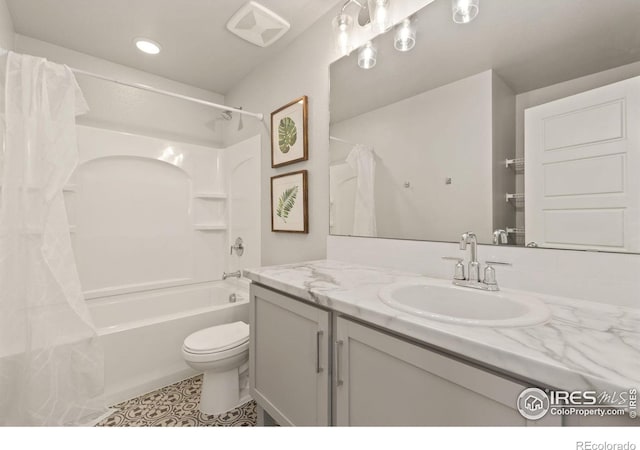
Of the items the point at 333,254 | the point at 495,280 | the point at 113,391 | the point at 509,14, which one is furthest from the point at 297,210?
the point at 113,391

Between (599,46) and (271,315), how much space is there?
5.19 feet

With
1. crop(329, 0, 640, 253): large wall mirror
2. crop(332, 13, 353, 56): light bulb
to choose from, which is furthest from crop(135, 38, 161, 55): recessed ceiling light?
crop(329, 0, 640, 253): large wall mirror

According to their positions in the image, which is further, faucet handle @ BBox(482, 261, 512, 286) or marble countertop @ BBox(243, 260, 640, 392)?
faucet handle @ BBox(482, 261, 512, 286)

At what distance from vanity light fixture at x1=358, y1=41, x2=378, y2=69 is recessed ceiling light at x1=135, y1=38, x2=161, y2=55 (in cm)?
162

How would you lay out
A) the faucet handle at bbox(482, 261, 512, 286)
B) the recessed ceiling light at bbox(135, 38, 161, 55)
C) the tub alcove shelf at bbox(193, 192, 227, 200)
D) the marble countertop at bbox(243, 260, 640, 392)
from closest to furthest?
the marble countertop at bbox(243, 260, 640, 392) → the faucet handle at bbox(482, 261, 512, 286) → the recessed ceiling light at bbox(135, 38, 161, 55) → the tub alcove shelf at bbox(193, 192, 227, 200)

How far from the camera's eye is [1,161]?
1428mm

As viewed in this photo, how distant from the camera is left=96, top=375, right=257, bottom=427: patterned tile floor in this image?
59.3 inches

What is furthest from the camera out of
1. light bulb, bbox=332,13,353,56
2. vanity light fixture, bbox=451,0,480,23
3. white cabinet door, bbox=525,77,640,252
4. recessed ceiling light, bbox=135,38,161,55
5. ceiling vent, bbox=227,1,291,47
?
recessed ceiling light, bbox=135,38,161,55

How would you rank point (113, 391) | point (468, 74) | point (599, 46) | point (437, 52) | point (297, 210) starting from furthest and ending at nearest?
point (297, 210), point (113, 391), point (437, 52), point (468, 74), point (599, 46)

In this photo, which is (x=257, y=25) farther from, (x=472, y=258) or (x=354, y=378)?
(x=354, y=378)

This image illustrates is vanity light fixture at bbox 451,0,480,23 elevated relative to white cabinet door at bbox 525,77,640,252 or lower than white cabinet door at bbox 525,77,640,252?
elevated

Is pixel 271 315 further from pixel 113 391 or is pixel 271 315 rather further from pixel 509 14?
pixel 509 14

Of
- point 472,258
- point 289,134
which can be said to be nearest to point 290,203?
point 289,134

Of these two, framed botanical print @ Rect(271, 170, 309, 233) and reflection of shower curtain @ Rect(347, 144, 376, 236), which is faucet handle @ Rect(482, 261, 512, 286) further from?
framed botanical print @ Rect(271, 170, 309, 233)
